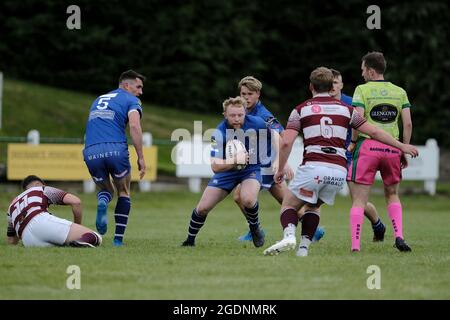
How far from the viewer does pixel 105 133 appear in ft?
38.4

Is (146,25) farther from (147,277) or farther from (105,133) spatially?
(147,277)

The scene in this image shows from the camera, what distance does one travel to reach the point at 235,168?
11.3 m

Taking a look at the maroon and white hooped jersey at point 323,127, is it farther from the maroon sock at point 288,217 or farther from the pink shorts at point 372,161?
the pink shorts at point 372,161

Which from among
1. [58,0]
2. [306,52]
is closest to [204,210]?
[58,0]

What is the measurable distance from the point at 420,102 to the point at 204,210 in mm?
30027

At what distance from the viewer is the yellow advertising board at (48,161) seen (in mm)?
23797

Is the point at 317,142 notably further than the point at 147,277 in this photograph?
Yes

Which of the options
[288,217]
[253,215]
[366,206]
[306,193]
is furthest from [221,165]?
[366,206]

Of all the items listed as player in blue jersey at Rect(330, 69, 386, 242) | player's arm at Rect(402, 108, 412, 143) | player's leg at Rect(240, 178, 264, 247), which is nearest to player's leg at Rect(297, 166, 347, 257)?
player's leg at Rect(240, 178, 264, 247)

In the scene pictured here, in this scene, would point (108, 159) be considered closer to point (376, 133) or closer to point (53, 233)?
point (53, 233)

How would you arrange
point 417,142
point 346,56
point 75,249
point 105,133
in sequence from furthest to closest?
point 346,56
point 417,142
point 105,133
point 75,249

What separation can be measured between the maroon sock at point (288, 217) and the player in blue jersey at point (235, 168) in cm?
100

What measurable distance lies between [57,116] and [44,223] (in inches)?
890

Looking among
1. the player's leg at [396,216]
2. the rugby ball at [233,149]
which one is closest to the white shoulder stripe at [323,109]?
the rugby ball at [233,149]
